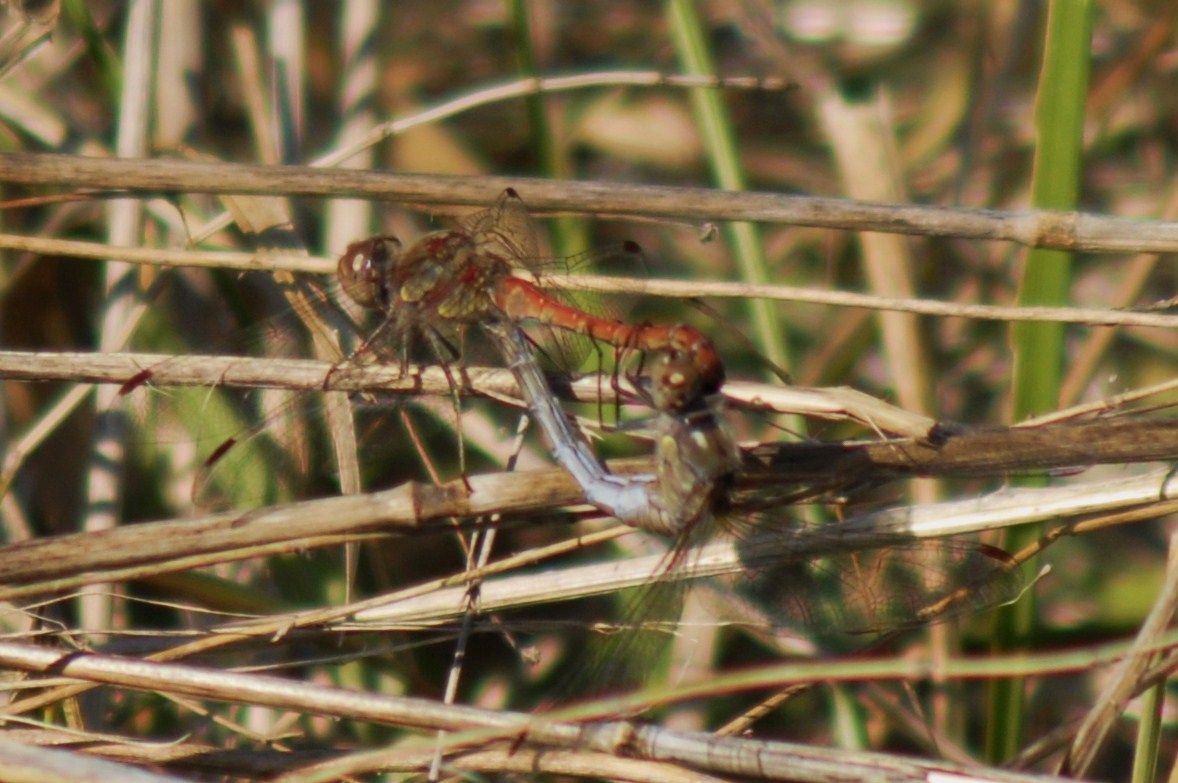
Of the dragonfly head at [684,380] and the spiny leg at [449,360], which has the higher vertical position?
the spiny leg at [449,360]

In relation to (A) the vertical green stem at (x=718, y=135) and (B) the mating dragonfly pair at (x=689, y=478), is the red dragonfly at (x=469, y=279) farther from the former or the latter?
(A) the vertical green stem at (x=718, y=135)

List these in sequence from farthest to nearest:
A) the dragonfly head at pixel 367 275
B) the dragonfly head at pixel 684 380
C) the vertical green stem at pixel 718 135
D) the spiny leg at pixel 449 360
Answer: the vertical green stem at pixel 718 135 < the dragonfly head at pixel 367 275 < the spiny leg at pixel 449 360 < the dragonfly head at pixel 684 380

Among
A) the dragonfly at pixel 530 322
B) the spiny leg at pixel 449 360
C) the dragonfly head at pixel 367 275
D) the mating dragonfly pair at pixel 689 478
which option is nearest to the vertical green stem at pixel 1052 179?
the mating dragonfly pair at pixel 689 478

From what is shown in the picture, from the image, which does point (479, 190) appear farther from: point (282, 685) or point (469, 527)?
point (282, 685)

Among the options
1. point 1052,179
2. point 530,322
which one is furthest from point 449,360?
point 1052,179

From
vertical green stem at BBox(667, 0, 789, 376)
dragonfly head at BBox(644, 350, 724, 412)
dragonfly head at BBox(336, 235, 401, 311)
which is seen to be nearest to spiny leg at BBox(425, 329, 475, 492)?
dragonfly head at BBox(336, 235, 401, 311)
